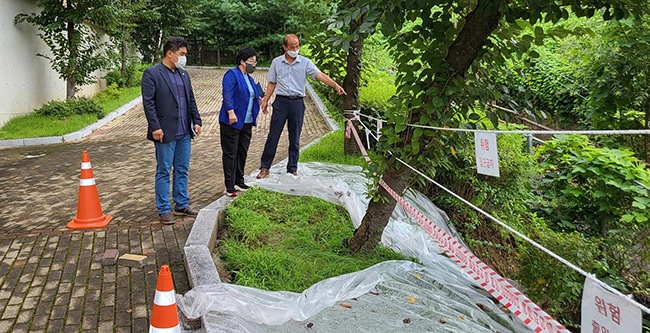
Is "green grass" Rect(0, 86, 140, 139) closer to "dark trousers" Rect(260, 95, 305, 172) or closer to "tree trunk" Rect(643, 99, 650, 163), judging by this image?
"dark trousers" Rect(260, 95, 305, 172)

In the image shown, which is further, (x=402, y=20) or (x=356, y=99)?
(x=356, y=99)

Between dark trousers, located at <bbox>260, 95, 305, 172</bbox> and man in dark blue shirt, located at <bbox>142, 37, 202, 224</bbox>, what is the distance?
4.34 feet

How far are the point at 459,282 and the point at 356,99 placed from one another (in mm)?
3715

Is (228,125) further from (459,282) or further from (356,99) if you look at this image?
(459,282)

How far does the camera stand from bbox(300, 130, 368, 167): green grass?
740 centimetres

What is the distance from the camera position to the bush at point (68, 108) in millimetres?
12320

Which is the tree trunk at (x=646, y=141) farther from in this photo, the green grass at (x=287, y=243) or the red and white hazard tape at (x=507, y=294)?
the red and white hazard tape at (x=507, y=294)

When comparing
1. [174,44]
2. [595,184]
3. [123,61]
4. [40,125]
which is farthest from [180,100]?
[123,61]

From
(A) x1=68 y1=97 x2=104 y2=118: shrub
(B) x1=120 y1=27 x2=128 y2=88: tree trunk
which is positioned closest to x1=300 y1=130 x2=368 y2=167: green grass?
(A) x1=68 y1=97 x2=104 y2=118: shrub

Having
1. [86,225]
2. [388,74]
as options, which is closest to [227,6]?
[388,74]

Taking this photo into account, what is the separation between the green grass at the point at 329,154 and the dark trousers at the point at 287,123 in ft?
3.59

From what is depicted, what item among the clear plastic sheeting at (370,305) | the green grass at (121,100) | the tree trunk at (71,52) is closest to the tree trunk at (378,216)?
the clear plastic sheeting at (370,305)

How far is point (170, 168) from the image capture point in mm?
4984

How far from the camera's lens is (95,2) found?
12492 mm
